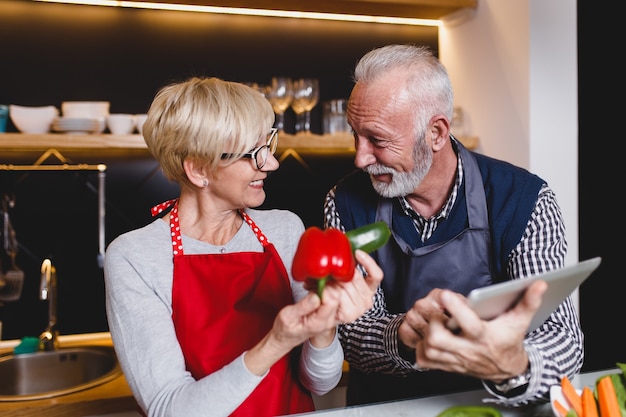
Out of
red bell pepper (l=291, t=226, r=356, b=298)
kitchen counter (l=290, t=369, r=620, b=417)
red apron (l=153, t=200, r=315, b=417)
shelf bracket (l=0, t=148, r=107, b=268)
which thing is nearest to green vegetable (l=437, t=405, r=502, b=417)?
kitchen counter (l=290, t=369, r=620, b=417)

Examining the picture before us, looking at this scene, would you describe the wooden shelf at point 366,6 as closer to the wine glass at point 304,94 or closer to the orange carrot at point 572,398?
the wine glass at point 304,94

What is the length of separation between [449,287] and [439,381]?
260 millimetres

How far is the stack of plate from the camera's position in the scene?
226 cm

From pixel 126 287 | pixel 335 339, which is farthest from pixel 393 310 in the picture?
pixel 126 287

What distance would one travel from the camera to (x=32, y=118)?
227 centimetres

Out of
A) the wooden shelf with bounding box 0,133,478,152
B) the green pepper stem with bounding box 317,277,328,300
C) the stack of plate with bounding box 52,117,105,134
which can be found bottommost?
the green pepper stem with bounding box 317,277,328,300

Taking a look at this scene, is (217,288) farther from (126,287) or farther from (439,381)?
(439,381)

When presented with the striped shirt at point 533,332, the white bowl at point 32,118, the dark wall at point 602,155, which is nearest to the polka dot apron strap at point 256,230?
the striped shirt at point 533,332

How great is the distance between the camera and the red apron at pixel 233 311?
1.33m

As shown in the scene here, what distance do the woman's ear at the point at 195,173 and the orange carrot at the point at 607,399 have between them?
89 centimetres

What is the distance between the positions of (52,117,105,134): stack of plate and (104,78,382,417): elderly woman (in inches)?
38.1

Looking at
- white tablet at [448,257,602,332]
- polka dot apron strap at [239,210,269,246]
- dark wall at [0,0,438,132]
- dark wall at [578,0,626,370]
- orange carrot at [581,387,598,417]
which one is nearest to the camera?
white tablet at [448,257,602,332]

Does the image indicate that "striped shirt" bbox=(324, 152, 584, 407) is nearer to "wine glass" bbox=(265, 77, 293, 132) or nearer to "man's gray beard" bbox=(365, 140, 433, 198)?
"man's gray beard" bbox=(365, 140, 433, 198)

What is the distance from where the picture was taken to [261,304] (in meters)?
1.43
